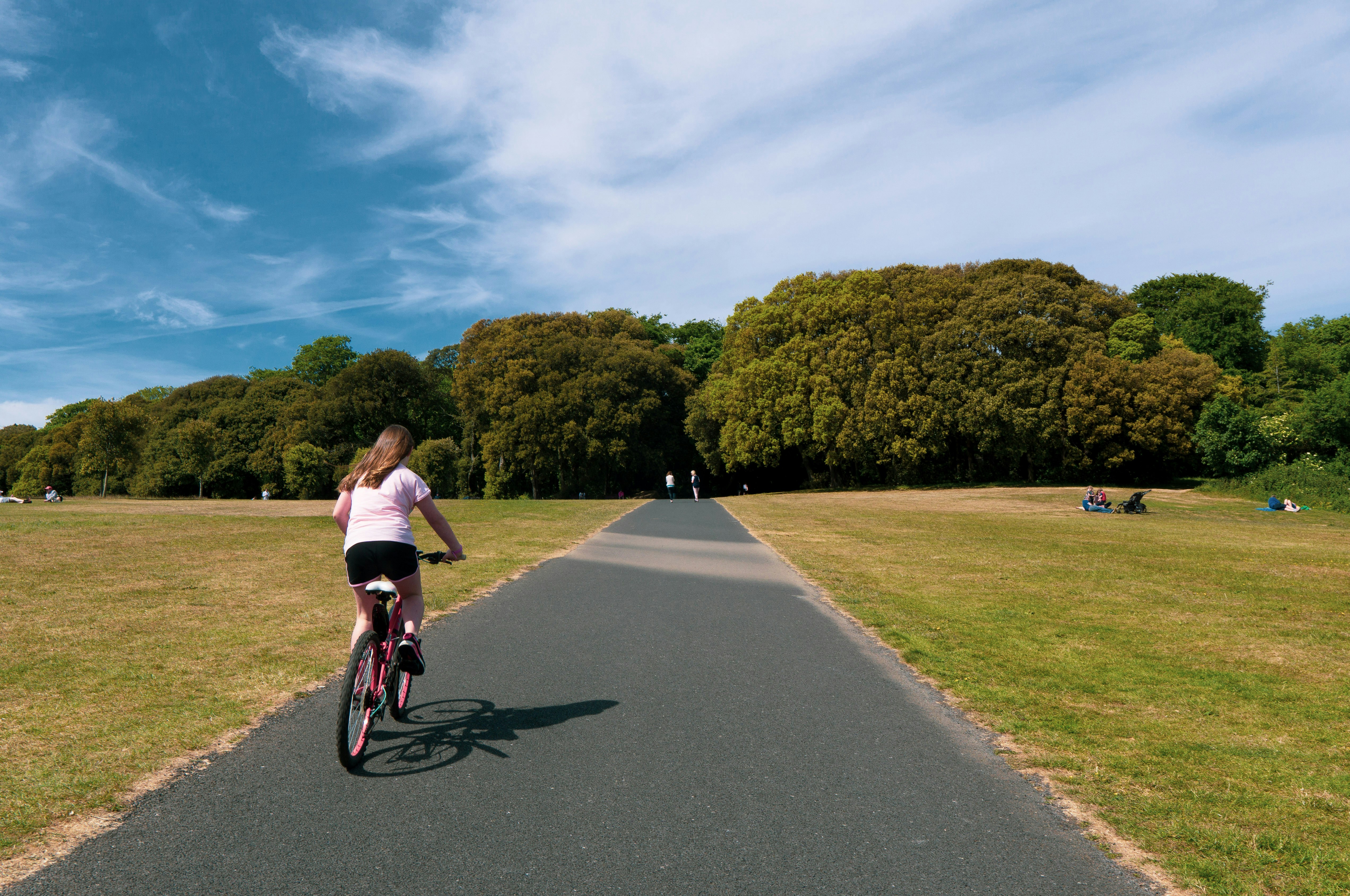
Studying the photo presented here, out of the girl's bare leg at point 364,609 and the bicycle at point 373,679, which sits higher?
the girl's bare leg at point 364,609

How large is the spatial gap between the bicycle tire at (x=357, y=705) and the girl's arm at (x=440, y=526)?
0.72m

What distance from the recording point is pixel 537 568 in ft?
40.9

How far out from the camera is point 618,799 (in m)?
3.83

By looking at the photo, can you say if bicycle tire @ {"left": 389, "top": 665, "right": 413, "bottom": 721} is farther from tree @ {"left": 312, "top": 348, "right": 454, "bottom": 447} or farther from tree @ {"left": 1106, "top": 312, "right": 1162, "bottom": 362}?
tree @ {"left": 312, "top": 348, "right": 454, "bottom": 447}

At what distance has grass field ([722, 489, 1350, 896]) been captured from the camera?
363 cm

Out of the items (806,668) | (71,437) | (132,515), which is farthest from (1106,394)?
(71,437)

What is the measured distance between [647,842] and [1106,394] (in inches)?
1932

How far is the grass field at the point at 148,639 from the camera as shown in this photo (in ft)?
14.0

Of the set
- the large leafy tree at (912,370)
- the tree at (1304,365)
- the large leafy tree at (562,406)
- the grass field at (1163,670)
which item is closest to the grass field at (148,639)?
the grass field at (1163,670)

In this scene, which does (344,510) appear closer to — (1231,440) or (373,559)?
(373,559)

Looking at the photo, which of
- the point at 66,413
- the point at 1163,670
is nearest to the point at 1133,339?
the point at 1163,670

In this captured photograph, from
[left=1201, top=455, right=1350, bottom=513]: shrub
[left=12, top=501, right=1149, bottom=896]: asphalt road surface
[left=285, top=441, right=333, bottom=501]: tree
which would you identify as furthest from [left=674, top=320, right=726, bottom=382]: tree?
[left=12, top=501, right=1149, bottom=896]: asphalt road surface

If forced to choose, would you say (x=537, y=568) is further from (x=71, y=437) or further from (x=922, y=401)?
(x=71, y=437)

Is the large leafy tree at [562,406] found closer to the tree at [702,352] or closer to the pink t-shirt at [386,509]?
the tree at [702,352]
